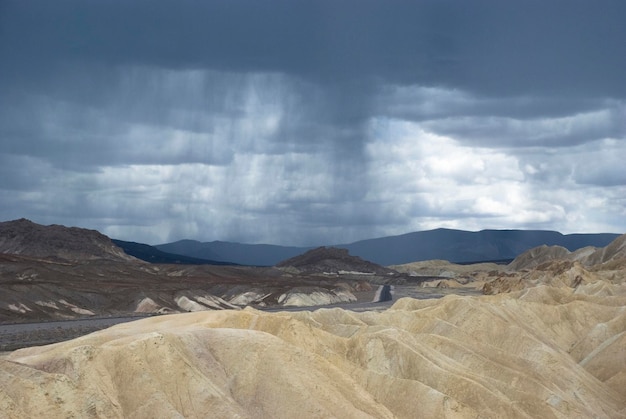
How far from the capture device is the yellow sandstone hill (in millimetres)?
36094

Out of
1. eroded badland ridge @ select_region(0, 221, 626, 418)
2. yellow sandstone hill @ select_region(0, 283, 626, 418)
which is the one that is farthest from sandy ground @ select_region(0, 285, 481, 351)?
yellow sandstone hill @ select_region(0, 283, 626, 418)

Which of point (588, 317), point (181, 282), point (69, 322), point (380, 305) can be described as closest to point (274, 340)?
point (588, 317)

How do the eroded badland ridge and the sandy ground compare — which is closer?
the eroded badland ridge

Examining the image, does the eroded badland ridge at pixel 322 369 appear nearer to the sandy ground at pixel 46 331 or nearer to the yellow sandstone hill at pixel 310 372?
the yellow sandstone hill at pixel 310 372

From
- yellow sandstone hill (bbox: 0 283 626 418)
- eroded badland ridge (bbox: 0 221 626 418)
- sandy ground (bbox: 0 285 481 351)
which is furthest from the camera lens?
sandy ground (bbox: 0 285 481 351)

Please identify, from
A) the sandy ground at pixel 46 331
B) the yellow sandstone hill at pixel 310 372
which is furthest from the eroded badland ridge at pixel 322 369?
the sandy ground at pixel 46 331

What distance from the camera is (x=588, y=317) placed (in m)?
84.2

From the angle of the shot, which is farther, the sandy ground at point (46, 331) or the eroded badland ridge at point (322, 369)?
the sandy ground at point (46, 331)

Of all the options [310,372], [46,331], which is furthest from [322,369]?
[46,331]

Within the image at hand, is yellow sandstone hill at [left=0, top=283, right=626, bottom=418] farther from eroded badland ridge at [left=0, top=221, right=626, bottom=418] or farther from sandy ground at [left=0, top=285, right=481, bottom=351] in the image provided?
sandy ground at [left=0, top=285, right=481, bottom=351]

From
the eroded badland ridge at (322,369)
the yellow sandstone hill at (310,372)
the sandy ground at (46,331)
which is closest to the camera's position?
the yellow sandstone hill at (310,372)

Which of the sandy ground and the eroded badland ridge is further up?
the eroded badland ridge

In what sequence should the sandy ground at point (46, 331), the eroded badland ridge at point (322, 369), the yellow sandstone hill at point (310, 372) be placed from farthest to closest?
the sandy ground at point (46, 331)
the eroded badland ridge at point (322, 369)
the yellow sandstone hill at point (310, 372)

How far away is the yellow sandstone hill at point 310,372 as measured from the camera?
118 feet
